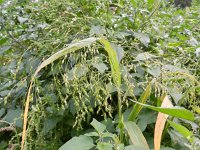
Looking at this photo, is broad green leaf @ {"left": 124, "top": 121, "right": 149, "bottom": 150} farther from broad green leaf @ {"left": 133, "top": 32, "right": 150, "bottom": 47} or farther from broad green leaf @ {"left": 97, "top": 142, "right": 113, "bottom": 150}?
broad green leaf @ {"left": 133, "top": 32, "right": 150, "bottom": 47}

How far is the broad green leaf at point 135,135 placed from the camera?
102 centimetres

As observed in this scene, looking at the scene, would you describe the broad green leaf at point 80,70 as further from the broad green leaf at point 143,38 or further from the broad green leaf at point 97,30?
the broad green leaf at point 143,38

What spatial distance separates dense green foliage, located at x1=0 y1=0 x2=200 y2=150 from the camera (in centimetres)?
110

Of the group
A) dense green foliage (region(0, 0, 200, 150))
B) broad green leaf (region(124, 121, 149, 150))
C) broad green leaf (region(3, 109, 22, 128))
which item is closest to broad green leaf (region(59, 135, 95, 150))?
dense green foliage (region(0, 0, 200, 150))

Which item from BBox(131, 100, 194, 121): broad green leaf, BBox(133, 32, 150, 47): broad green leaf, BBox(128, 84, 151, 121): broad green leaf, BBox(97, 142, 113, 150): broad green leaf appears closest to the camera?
BBox(131, 100, 194, 121): broad green leaf

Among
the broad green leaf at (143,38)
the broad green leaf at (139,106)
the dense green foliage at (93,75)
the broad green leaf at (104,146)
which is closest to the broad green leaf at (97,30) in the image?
the dense green foliage at (93,75)

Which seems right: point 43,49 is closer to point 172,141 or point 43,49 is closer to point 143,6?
point 143,6

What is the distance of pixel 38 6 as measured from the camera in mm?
1742

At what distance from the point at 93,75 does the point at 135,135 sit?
0.27 metres

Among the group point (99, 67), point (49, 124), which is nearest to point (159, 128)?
point (99, 67)

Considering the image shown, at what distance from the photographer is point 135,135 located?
1.04 meters

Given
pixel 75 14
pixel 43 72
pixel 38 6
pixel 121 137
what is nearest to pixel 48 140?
pixel 43 72

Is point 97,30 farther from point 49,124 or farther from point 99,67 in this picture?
point 49,124

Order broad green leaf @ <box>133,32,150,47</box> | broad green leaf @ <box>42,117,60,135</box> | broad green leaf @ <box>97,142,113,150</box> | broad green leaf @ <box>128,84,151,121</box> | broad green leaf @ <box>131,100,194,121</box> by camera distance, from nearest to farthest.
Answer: broad green leaf @ <box>131,100,194,121</box>, broad green leaf @ <box>97,142,113,150</box>, broad green leaf @ <box>128,84,151,121</box>, broad green leaf @ <box>42,117,60,135</box>, broad green leaf @ <box>133,32,150,47</box>
